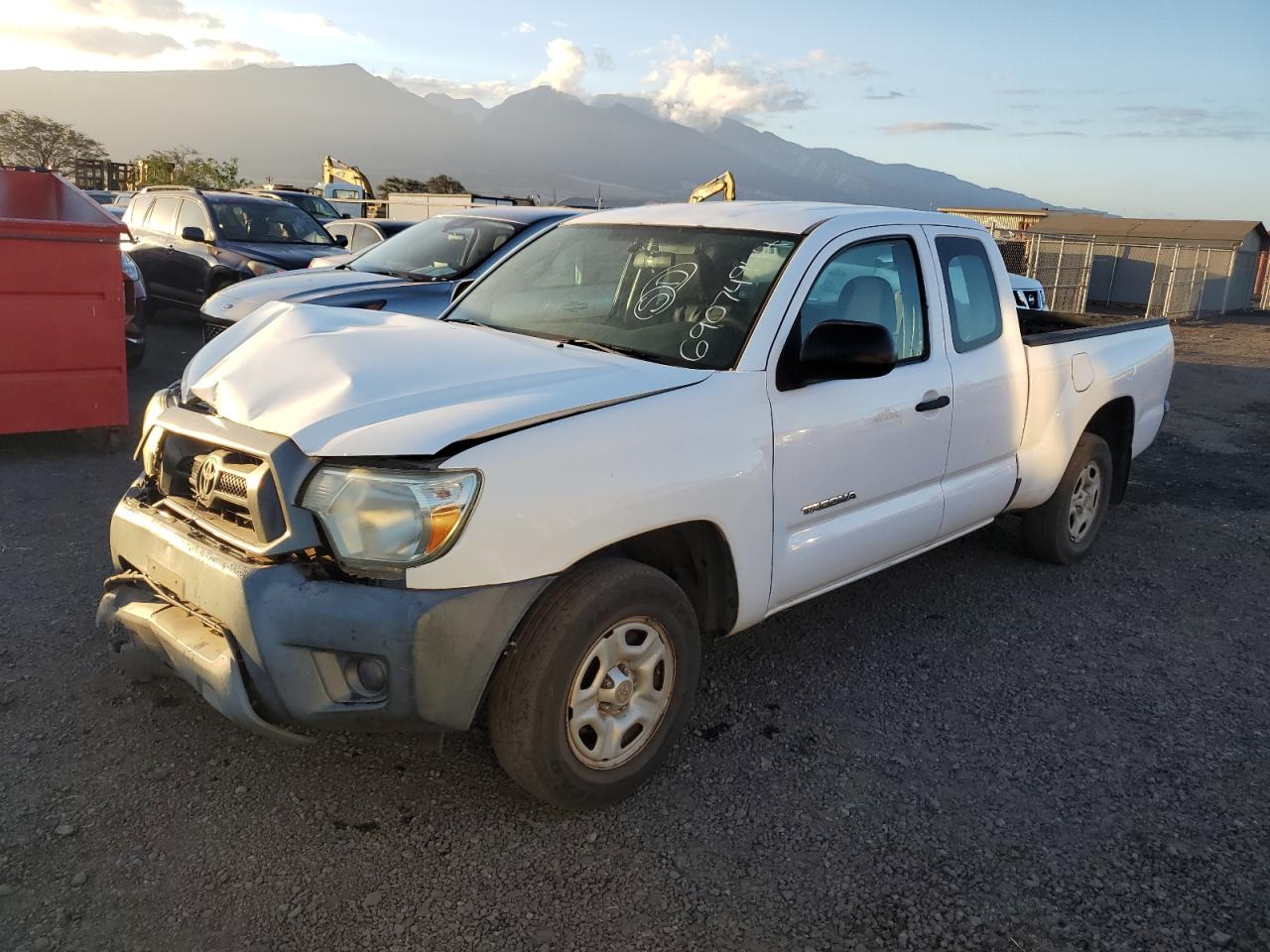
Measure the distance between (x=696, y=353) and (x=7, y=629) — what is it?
9.89ft


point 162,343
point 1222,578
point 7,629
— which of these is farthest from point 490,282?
point 162,343

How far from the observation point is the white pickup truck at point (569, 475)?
2.63 m

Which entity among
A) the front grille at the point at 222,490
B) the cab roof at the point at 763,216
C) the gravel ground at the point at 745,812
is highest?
the cab roof at the point at 763,216

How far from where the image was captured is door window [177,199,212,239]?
38.3 feet

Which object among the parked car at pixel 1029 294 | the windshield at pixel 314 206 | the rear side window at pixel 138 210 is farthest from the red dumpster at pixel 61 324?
the windshield at pixel 314 206

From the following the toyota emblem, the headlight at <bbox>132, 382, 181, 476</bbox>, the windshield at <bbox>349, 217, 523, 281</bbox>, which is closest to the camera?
the toyota emblem

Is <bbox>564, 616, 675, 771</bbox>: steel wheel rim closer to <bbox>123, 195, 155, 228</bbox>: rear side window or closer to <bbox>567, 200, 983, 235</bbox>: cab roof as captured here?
<bbox>567, 200, 983, 235</bbox>: cab roof

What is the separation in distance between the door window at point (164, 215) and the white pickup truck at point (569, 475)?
945 cm

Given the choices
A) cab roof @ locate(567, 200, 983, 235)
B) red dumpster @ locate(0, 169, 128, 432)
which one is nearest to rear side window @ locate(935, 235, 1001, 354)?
cab roof @ locate(567, 200, 983, 235)

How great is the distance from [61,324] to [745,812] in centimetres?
554

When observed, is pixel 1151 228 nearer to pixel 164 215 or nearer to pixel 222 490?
pixel 164 215

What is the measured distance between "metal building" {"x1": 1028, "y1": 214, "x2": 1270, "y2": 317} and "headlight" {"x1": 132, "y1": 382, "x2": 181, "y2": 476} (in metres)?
24.6

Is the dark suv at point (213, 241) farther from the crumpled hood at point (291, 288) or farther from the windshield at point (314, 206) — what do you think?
the windshield at point (314, 206)

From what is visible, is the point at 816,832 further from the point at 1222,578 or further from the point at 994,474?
the point at 1222,578
